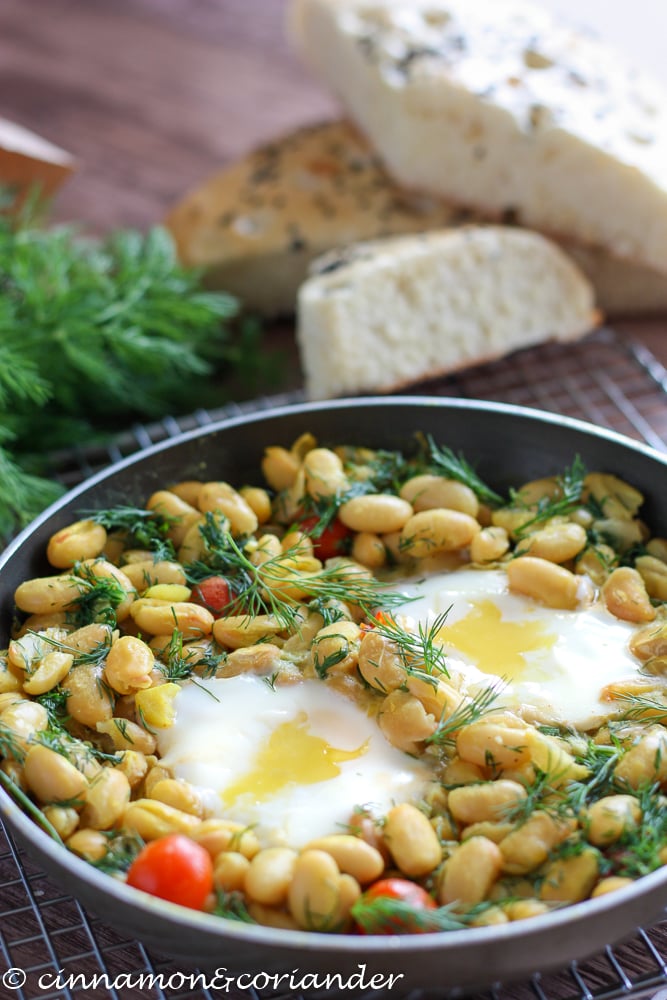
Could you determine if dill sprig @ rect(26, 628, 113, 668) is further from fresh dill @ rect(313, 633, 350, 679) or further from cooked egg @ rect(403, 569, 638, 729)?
cooked egg @ rect(403, 569, 638, 729)

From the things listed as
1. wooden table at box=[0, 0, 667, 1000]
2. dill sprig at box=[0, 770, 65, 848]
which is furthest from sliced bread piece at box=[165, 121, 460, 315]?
dill sprig at box=[0, 770, 65, 848]

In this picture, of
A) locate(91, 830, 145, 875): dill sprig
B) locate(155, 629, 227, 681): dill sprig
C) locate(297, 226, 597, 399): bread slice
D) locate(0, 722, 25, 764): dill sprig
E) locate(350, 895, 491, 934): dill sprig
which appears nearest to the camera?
locate(350, 895, 491, 934): dill sprig

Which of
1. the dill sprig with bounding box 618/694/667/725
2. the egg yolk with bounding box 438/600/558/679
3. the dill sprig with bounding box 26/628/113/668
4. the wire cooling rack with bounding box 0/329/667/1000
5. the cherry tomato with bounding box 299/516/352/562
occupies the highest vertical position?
the dill sprig with bounding box 618/694/667/725

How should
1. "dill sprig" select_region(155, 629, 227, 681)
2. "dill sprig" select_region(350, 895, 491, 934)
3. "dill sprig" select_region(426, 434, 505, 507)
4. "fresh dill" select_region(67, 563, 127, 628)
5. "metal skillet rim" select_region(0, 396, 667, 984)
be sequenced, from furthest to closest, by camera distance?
"dill sprig" select_region(426, 434, 505, 507) < "fresh dill" select_region(67, 563, 127, 628) < "dill sprig" select_region(155, 629, 227, 681) < "dill sprig" select_region(350, 895, 491, 934) < "metal skillet rim" select_region(0, 396, 667, 984)

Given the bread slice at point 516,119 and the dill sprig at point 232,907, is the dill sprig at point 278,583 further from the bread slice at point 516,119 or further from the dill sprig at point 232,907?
the bread slice at point 516,119

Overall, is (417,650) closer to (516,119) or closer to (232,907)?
(232,907)

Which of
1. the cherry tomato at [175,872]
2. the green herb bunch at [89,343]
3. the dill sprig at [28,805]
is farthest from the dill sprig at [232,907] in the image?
the green herb bunch at [89,343]
